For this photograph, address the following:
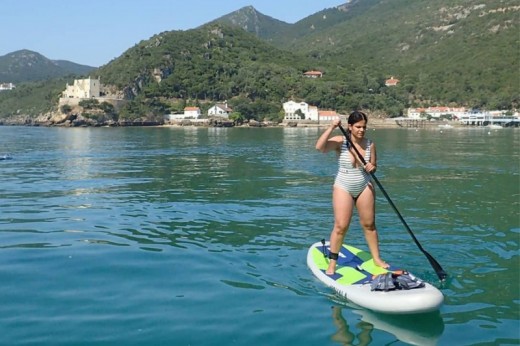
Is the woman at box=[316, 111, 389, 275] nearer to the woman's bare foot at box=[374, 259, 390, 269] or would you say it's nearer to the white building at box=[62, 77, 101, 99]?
the woman's bare foot at box=[374, 259, 390, 269]

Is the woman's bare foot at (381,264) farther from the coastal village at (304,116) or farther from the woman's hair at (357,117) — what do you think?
the coastal village at (304,116)

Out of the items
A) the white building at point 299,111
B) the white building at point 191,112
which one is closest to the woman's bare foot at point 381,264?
the white building at point 299,111

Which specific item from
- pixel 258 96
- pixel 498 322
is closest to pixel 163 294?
pixel 498 322

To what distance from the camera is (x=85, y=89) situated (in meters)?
170

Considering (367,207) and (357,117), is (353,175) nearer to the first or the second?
(367,207)

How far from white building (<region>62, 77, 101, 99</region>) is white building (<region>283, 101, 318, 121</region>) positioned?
191ft

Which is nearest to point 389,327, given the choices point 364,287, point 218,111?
point 364,287

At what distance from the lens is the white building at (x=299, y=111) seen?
489 feet

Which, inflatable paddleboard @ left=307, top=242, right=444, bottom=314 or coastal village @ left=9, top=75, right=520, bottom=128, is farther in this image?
Result: coastal village @ left=9, top=75, right=520, bottom=128

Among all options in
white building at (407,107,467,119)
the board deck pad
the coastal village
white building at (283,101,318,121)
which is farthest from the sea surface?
white building at (407,107,467,119)

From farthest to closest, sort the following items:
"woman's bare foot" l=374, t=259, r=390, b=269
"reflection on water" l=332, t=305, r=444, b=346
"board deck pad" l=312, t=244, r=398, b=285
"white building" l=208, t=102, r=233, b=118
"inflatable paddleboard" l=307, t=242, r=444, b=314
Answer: "white building" l=208, t=102, r=233, b=118, "woman's bare foot" l=374, t=259, r=390, b=269, "board deck pad" l=312, t=244, r=398, b=285, "inflatable paddleboard" l=307, t=242, r=444, b=314, "reflection on water" l=332, t=305, r=444, b=346

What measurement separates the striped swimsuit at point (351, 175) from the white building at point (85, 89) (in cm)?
16722

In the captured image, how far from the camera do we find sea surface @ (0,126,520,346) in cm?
749

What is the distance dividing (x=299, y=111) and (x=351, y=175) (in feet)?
468
